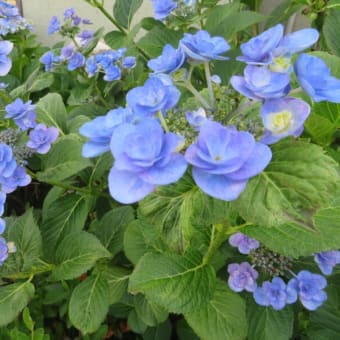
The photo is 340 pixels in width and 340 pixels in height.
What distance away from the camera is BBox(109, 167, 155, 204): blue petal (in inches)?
18.6

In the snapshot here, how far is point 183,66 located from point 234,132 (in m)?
0.17

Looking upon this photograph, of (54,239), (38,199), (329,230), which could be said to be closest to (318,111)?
(329,230)

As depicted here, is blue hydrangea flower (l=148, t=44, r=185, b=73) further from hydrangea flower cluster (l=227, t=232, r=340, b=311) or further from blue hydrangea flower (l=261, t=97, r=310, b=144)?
hydrangea flower cluster (l=227, t=232, r=340, b=311)

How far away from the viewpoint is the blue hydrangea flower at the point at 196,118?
55 cm

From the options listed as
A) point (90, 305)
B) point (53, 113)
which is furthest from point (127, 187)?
point (53, 113)

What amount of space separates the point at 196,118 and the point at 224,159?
0.35ft

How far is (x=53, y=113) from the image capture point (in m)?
1.23

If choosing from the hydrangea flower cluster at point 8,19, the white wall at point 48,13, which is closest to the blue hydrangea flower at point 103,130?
the hydrangea flower cluster at point 8,19

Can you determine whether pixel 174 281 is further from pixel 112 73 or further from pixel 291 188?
pixel 112 73

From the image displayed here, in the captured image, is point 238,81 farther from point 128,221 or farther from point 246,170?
point 128,221

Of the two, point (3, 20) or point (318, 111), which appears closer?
A: point (318, 111)

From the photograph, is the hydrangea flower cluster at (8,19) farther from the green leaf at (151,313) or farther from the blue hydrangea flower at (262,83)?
the blue hydrangea flower at (262,83)

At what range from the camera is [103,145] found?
54 cm

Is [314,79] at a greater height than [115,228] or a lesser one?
greater
